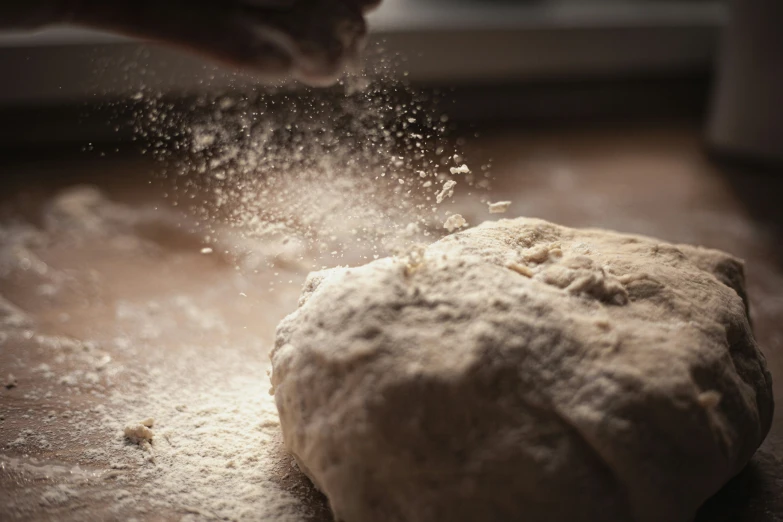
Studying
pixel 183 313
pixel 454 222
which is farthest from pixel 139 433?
pixel 454 222

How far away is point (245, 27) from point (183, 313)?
46.6 inches

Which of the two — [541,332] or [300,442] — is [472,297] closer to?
[541,332]

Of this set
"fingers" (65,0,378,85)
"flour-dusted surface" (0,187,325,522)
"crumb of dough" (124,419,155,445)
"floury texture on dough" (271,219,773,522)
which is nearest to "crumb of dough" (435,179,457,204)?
"floury texture on dough" (271,219,773,522)

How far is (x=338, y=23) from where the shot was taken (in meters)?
1.47

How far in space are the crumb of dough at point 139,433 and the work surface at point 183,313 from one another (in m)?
0.02

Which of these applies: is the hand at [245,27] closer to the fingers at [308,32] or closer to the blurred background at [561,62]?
the fingers at [308,32]

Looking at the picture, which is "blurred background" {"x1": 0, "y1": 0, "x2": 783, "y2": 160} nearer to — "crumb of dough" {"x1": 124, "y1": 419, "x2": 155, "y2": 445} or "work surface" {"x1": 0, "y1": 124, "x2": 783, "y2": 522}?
"work surface" {"x1": 0, "y1": 124, "x2": 783, "y2": 522}

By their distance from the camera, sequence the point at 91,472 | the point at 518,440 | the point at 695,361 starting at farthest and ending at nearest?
the point at 91,472 < the point at 695,361 < the point at 518,440

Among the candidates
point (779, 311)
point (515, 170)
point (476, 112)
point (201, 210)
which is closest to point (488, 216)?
point (515, 170)

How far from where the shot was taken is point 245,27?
4.74 feet

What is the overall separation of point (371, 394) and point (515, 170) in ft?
8.33

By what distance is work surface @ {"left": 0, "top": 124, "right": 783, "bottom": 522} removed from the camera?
1580 millimetres

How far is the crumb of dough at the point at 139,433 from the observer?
1.70 m

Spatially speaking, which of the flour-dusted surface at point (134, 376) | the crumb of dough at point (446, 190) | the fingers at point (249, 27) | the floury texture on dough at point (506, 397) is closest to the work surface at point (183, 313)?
the flour-dusted surface at point (134, 376)
